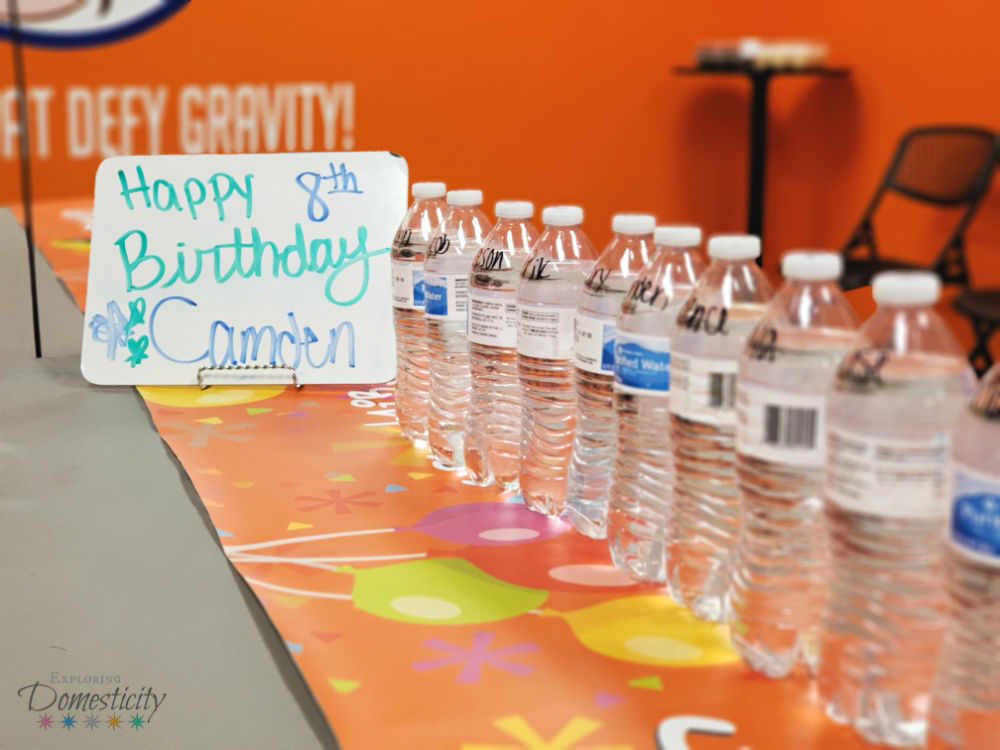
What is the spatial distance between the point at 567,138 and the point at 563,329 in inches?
181

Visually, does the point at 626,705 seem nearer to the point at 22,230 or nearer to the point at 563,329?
the point at 563,329

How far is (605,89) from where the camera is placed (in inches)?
218

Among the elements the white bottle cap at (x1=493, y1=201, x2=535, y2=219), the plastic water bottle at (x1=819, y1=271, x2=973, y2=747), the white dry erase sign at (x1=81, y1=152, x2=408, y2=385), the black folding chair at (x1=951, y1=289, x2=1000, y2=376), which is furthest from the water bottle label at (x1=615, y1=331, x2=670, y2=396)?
the black folding chair at (x1=951, y1=289, x2=1000, y2=376)

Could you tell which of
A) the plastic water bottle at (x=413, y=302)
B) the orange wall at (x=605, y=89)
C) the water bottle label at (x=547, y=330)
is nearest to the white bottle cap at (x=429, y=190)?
the plastic water bottle at (x=413, y=302)

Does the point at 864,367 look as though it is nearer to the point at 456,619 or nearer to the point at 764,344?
the point at 764,344

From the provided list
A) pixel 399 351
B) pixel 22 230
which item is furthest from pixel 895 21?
pixel 399 351

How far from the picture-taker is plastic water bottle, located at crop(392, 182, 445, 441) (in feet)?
4.83

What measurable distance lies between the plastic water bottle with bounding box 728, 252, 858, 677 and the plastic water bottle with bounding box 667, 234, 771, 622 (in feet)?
0.14

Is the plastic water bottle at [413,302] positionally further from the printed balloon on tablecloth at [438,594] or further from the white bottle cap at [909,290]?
the white bottle cap at [909,290]

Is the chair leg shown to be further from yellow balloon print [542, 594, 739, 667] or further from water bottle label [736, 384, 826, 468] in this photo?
water bottle label [736, 384, 826, 468]

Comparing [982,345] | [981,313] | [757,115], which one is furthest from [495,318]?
[757,115]

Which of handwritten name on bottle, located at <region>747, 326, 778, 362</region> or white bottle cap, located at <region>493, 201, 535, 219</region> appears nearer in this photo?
handwritten name on bottle, located at <region>747, 326, 778, 362</region>

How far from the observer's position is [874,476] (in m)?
0.66

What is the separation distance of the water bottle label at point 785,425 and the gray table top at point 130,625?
372 mm
